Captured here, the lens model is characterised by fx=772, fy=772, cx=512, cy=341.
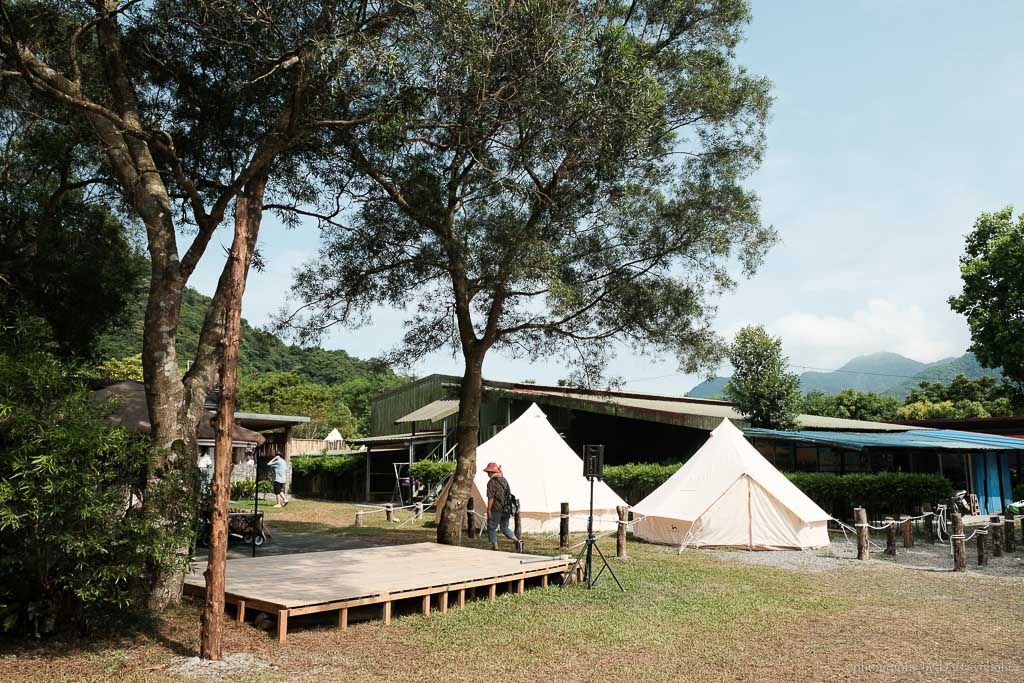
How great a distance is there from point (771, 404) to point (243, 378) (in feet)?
126

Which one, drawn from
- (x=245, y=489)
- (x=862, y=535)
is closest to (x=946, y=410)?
(x=862, y=535)

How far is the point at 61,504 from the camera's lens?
6266mm

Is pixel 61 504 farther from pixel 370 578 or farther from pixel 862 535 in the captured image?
pixel 862 535

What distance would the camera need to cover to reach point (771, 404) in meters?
22.4

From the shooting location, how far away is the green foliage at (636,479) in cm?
2073

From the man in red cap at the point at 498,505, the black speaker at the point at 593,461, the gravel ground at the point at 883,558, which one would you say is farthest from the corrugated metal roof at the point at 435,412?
the black speaker at the point at 593,461

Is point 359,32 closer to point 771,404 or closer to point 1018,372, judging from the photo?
point 771,404

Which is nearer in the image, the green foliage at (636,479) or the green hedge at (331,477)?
the green foliage at (636,479)

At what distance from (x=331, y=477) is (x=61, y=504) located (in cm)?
2754

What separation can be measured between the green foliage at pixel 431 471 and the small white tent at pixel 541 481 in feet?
19.9

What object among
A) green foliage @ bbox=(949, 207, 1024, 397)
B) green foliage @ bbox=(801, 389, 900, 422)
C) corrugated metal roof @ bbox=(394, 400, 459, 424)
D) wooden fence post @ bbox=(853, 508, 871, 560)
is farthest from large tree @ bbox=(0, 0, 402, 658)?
green foliage @ bbox=(801, 389, 900, 422)

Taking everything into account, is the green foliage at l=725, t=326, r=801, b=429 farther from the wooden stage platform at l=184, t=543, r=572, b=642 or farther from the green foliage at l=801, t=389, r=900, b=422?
the green foliage at l=801, t=389, r=900, b=422

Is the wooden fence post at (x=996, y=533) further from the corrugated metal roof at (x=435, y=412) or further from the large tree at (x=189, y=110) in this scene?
the corrugated metal roof at (x=435, y=412)

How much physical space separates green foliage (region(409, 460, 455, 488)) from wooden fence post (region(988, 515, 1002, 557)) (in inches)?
602
